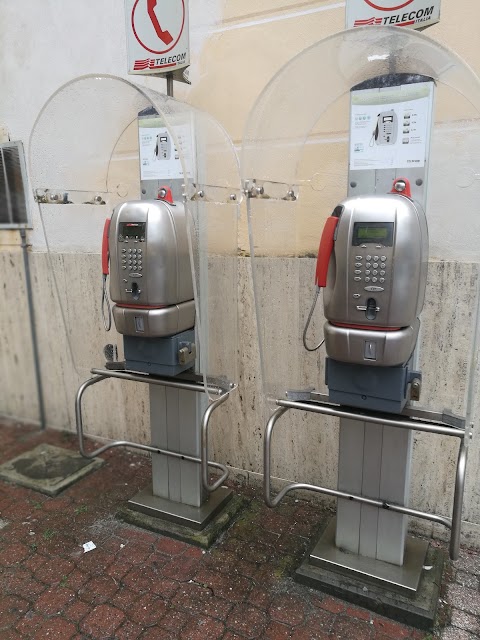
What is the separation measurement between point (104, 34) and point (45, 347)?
186 centimetres

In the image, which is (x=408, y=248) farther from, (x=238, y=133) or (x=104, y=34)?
(x=104, y=34)

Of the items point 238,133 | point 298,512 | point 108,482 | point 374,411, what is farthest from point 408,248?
point 108,482

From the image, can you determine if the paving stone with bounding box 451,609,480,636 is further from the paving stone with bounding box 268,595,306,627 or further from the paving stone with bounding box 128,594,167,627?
the paving stone with bounding box 128,594,167,627

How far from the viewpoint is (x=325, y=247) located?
158 centimetres

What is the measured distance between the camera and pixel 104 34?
2592mm

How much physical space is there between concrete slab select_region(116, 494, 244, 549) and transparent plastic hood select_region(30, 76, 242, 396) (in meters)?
0.66

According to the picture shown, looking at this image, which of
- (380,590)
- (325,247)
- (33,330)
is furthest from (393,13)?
(33,330)

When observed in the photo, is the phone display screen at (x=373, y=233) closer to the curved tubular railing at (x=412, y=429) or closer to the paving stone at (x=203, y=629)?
Answer: the curved tubular railing at (x=412, y=429)

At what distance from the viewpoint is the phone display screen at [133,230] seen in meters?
1.84

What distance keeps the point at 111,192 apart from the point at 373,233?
1508 millimetres

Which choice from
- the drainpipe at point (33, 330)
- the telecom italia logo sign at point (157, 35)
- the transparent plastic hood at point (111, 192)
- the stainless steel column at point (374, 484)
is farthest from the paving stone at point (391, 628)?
the drainpipe at point (33, 330)

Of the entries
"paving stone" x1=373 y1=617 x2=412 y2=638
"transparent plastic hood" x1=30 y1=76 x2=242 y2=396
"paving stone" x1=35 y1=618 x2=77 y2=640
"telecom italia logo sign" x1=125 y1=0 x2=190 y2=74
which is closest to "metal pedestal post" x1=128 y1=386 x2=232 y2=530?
"transparent plastic hood" x1=30 y1=76 x2=242 y2=396

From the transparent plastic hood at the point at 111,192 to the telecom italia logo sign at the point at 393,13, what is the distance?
69 centimetres

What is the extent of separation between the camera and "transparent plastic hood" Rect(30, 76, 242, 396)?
193cm
